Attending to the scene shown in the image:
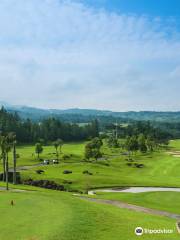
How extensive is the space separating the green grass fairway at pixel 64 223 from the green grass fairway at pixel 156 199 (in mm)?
13870

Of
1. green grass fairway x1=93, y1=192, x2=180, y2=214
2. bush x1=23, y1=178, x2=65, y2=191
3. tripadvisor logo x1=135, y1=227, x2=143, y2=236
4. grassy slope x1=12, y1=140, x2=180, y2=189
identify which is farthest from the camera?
grassy slope x1=12, y1=140, x2=180, y2=189

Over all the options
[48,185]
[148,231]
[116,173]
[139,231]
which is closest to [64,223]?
[139,231]

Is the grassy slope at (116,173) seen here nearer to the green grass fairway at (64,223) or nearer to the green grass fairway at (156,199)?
the green grass fairway at (156,199)

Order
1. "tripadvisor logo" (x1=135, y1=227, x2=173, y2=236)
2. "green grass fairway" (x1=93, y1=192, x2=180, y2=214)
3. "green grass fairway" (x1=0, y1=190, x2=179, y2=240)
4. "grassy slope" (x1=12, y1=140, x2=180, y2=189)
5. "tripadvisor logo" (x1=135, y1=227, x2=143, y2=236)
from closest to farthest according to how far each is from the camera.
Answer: "green grass fairway" (x1=0, y1=190, x2=179, y2=240)
"tripadvisor logo" (x1=135, y1=227, x2=143, y2=236)
"tripadvisor logo" (x1=135, y1=227, x2=173, y2=236)
"green grass fairway" (x1=93, y1=192, x2=180, y2=214)
"grassy slope" (x1=12, y1=140, x2=180, y2=189)

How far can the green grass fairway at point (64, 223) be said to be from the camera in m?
27.0

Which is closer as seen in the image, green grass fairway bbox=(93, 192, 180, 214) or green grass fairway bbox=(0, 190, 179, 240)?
green grass fairway bbox=(0, 190, 179, 240)

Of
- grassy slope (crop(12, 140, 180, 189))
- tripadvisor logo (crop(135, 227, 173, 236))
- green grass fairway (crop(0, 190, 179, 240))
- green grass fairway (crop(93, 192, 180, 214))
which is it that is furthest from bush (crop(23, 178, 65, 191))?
tripadvisor logo (crop(135, 227, 173, 236))

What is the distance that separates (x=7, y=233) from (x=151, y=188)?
159ft

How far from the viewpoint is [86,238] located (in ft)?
87.7

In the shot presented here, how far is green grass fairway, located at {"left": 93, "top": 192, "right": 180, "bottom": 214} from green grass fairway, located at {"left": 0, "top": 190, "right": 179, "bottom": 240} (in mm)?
13870

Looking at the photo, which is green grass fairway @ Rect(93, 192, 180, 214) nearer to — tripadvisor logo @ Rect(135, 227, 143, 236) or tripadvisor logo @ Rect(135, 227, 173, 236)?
tripadvisor logo @ Rect(135, 227, 173, 236)

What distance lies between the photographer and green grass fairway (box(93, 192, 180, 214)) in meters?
49.5

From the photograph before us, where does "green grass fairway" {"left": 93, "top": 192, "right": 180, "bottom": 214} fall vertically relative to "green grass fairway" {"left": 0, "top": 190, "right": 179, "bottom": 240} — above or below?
below

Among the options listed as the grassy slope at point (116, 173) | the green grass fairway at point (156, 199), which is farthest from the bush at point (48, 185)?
the green grass fairway at point (156, 199)
